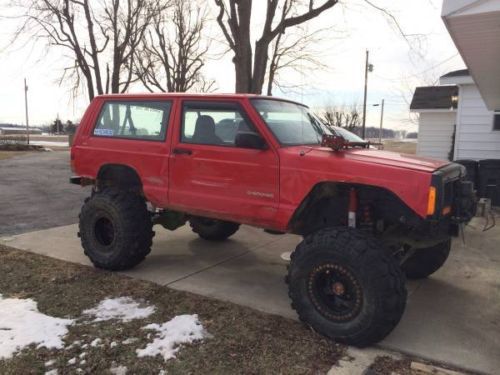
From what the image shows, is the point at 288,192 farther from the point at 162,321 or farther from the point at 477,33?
the point at 477,33

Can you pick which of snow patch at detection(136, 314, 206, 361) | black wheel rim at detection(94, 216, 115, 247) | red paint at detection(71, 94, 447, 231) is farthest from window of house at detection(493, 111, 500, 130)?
snow patch at detection(136, 314, 206, 361)

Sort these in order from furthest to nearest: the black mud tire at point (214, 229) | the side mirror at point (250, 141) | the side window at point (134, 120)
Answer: the black mud tire at point (214, 229), the side window at point (134, 120), the side mirror at point (250, 141)

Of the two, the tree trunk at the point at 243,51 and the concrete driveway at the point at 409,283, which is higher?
the tree trunk at the point at 243,51

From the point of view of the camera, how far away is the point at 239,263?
5867 mm

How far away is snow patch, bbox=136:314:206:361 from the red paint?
1107mm

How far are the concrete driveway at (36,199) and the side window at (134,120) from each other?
9.31 feet

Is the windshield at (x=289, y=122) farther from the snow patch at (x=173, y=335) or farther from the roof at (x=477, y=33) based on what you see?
the snow patch at (x=173, y=335)

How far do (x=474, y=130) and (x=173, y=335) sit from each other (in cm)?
1128

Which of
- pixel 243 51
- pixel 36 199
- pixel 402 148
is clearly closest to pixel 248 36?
pixel 243 51

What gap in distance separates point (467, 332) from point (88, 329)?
3.24m

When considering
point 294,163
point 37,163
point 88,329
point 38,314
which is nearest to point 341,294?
point 294,163

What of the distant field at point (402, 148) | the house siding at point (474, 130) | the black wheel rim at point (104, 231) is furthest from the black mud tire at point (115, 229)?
the distant field at point (402, 148)

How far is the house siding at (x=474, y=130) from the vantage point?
12133 millimetres

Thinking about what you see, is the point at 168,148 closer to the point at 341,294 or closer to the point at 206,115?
the point at 206,115
